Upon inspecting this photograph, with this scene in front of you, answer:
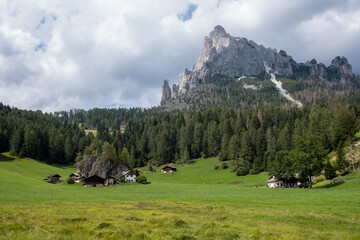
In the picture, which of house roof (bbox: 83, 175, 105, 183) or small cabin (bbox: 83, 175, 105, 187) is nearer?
small cabin (bbox: 83, 175, 105, 187)

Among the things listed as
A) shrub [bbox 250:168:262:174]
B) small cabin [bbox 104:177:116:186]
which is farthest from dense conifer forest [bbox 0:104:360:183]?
small cabin [bbox 104:177:116:186]

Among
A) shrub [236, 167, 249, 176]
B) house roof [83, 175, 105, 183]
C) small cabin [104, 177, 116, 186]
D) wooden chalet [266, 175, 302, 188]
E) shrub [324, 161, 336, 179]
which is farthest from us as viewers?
shrub [236, 167, 249, 176]

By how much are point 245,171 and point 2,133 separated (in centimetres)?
11960

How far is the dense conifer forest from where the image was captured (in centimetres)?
7994

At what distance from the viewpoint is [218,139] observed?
137750 mm

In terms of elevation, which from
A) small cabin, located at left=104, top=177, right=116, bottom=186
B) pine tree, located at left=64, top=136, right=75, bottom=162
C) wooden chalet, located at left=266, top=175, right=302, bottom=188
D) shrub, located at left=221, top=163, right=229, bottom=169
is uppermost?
pine tree, located at left=64, top=136, right=75, bottom=162

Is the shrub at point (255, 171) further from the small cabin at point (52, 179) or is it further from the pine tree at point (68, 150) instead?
the pine tree at point (68, 150)

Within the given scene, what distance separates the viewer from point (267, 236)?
1286 cm

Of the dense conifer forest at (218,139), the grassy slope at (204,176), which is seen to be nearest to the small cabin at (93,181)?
the dense conifer forest at (218,139)

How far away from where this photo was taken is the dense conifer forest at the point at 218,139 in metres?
79.9

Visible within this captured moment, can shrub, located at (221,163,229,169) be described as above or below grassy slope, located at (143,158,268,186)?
→ above

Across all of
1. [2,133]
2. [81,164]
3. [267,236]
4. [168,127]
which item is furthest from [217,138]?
[267,236]

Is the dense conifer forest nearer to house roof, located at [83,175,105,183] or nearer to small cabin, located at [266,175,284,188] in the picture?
small cabin, located at [266,175,284,188]

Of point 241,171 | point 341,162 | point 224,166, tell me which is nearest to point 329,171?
point 341,162
